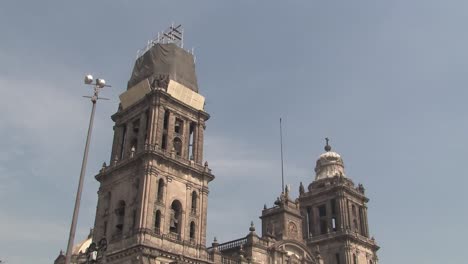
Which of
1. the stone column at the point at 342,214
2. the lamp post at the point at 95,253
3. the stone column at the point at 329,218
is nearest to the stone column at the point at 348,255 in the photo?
the stone column at the point at 342,214

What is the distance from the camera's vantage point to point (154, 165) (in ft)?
146

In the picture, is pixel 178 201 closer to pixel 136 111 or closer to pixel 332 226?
pixel 136 111

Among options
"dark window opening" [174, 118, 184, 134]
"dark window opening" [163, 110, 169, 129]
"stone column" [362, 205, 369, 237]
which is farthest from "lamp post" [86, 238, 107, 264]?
"stone column" [362, 205, 369, 237]

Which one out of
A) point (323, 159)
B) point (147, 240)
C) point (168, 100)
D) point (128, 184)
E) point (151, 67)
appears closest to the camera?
point (147, 240)

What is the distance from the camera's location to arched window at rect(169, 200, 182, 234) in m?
45.0

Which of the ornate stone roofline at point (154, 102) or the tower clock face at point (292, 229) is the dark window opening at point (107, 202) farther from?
the tower clock face at point (292, 229)

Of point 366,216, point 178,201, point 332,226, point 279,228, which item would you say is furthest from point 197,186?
point 366,216

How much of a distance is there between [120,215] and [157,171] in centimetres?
522

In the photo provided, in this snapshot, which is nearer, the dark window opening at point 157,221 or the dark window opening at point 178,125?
the dark window opening at point 157,221

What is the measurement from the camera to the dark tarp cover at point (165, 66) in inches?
2031

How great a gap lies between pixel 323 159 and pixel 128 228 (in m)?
33.8

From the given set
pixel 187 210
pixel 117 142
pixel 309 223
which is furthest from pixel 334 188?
pixel 117 142

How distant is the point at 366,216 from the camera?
67.9 metres

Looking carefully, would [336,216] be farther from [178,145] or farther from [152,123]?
[152,123]
